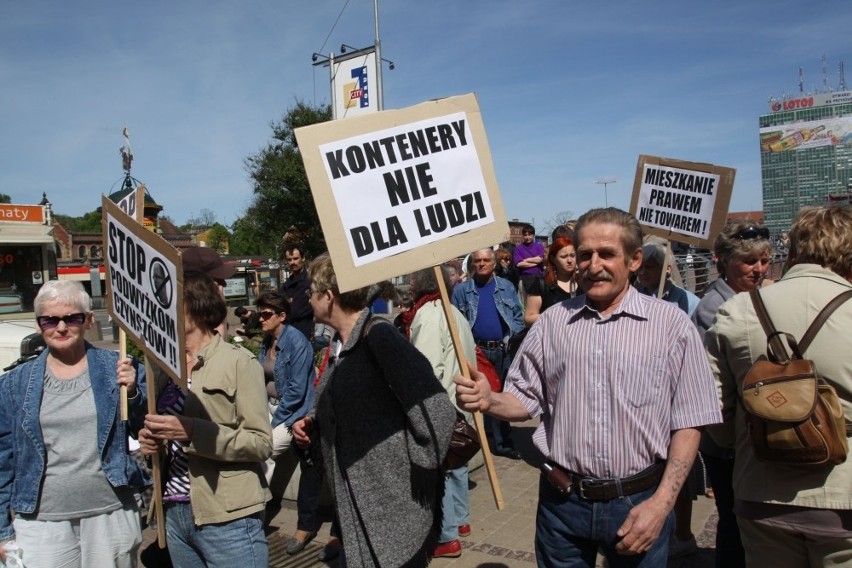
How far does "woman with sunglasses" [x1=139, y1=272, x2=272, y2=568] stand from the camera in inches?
118

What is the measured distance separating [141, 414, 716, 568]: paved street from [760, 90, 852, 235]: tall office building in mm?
155586

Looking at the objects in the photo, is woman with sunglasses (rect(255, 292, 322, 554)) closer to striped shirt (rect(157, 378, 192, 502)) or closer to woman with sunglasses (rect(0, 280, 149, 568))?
striped shirt (rect(157, 378, 192, 502))

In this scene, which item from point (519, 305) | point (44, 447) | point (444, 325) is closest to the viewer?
point (44, 447)

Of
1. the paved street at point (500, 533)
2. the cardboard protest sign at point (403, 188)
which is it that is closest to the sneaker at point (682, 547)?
the paved street at point (500, 533)

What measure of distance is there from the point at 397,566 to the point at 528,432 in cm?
103

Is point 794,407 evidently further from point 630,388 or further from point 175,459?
point 175,459

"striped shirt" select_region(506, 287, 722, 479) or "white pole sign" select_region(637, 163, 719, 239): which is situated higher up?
"white pole sign" select_region(637, 163, 719, 239)

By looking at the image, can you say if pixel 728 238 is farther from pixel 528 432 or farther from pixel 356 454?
pixel 356 454

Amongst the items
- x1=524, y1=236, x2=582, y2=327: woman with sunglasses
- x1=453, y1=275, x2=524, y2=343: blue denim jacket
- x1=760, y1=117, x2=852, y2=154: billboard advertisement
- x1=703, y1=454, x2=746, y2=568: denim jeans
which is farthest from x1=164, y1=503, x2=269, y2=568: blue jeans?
x1=760, y1=117, x2=852, y2=154: billboard advertisement

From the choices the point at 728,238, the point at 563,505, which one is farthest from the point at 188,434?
the point at 728,238

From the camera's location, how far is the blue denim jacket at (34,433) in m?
3.00

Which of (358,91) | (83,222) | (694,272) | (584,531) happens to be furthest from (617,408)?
(83,222)

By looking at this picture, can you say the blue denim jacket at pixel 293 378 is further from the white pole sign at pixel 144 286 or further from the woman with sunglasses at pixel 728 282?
the woman with sunglasses at pixel 728 282

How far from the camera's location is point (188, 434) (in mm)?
2844
